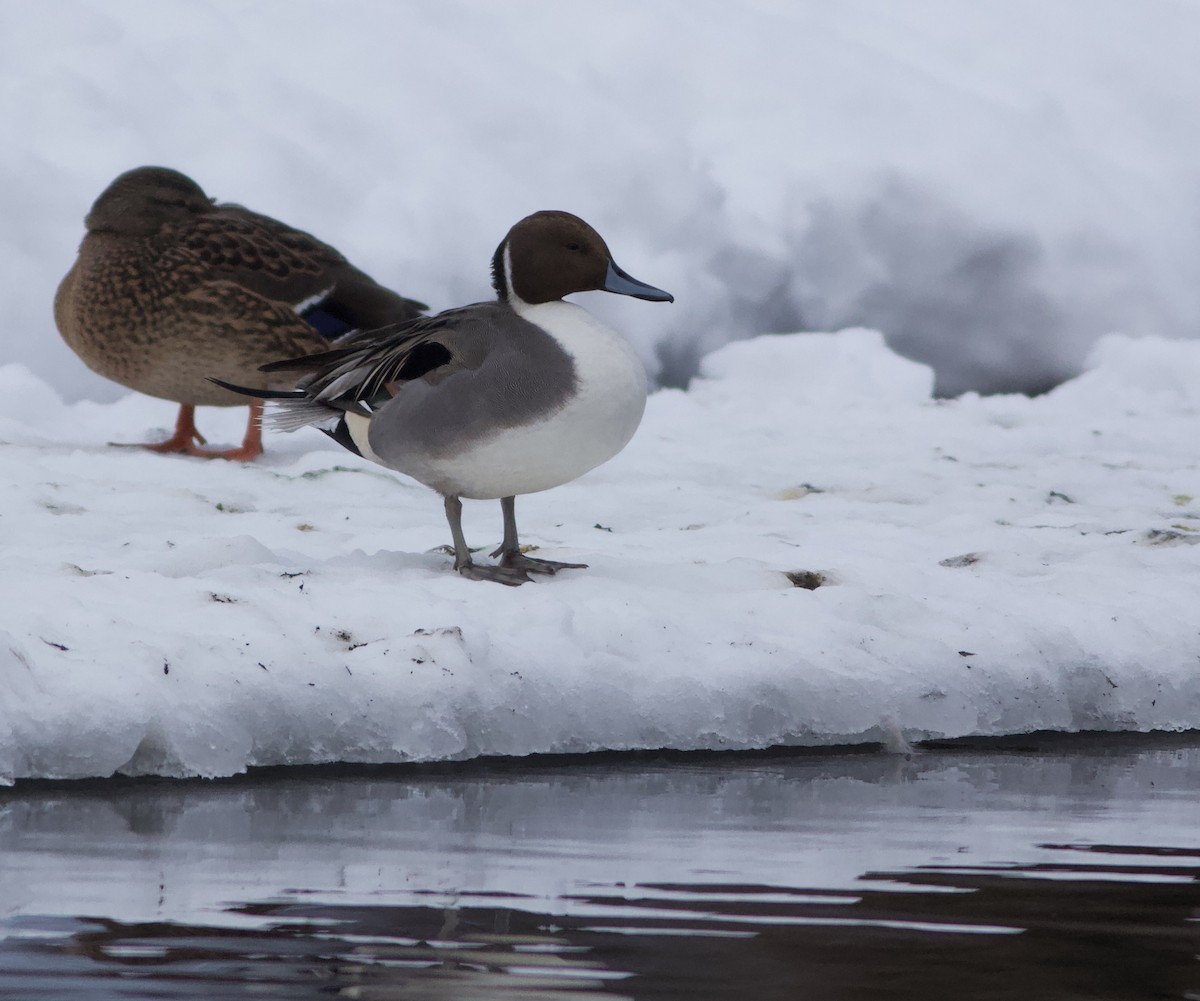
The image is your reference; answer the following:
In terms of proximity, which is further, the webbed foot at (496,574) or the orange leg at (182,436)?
the orange leg at (182,436)

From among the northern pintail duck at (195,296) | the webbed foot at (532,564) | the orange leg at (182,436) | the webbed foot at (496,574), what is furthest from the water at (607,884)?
the orange leg at (182,436)

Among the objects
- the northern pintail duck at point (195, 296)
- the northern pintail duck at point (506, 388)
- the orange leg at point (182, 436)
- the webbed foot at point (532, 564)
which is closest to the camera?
the northern pintail duck at point (506, 388)

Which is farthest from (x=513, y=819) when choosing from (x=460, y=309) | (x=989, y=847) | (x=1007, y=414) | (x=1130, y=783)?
(x=1007, y=414)

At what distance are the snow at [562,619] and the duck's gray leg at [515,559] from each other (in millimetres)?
116

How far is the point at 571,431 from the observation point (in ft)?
15.5

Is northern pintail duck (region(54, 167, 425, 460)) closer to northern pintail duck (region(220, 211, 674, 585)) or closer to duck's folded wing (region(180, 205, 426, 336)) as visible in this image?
duck's folded wing (region(180, 205, 426, 336))

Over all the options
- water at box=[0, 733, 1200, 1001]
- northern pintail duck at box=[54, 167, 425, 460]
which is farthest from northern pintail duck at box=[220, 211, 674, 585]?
northern pintail duck at box=[54, 167, 425, 460]

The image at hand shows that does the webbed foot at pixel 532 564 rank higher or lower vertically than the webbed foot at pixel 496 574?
higher

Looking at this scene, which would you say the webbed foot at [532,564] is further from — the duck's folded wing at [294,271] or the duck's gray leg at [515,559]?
the duck's folded wing at [294,271]

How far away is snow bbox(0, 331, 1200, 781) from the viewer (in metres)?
3.71

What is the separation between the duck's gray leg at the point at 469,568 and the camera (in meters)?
4.88

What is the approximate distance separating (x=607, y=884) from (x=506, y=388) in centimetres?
234

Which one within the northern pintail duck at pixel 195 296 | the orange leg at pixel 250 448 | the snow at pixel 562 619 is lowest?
the snow at pixel 562 619

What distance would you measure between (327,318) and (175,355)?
0.71 m
